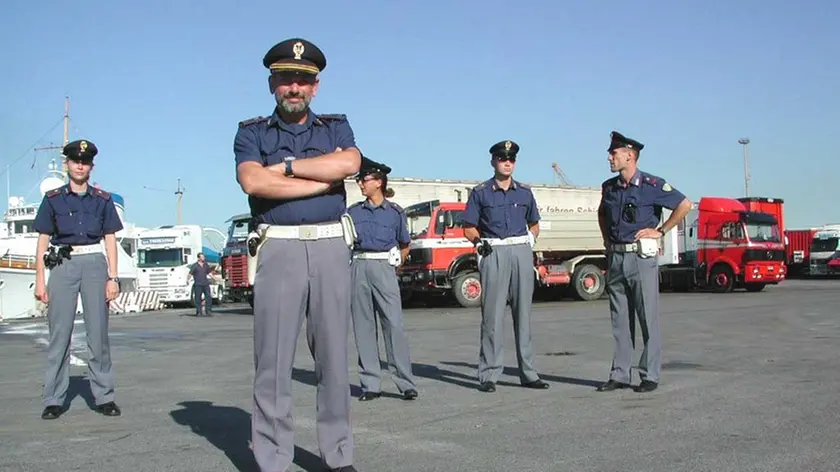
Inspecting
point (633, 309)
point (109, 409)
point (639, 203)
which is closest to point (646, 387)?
point (633, 309)

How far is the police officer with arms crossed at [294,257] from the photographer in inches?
175

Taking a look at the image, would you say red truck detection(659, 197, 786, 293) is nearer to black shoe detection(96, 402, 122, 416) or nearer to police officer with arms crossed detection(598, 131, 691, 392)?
police officer with arms crossed detection(598, 131, 691, 392)

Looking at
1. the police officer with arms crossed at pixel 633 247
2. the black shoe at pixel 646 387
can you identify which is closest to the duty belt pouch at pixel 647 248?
the police officer with arms crossed at pixel 633 247

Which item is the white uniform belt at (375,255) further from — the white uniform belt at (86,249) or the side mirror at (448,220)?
the side mirror at (448,220)

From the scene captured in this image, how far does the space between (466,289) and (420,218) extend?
7.74 feet

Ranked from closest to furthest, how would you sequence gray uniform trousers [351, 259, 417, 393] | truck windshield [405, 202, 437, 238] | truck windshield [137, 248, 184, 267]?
gray uniform trousers [351, 259, 417, 393]
truck windshield [405, 202, 437, 238]
truck windshield [137, 248, 184, 267]

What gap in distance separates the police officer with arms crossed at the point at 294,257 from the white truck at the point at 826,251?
4410 centimetres

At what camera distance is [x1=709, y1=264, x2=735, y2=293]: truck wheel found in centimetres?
3012

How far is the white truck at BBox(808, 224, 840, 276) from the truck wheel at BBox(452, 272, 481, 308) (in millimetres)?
26622

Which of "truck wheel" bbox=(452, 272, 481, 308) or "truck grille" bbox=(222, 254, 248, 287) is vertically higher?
"truck grille" bbox=(222, 254, 248, 287)

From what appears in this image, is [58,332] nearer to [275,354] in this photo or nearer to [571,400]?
[275,354]

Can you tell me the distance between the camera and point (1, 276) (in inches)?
1147

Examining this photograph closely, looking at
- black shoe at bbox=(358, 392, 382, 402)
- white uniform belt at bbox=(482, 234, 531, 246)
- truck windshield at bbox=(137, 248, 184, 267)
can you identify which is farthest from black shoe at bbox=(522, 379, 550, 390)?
truck windshield at bbox=(137, 248, 184, 267)

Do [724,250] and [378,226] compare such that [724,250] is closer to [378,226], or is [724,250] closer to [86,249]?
[378,226]
